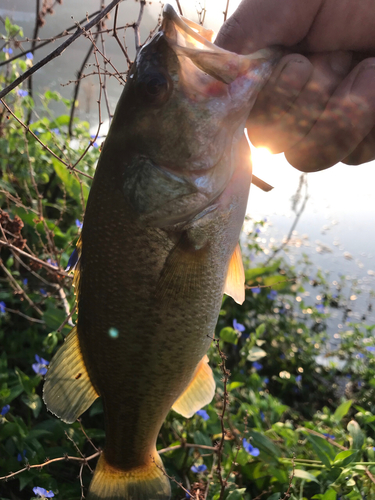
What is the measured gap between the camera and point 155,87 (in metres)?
1.36

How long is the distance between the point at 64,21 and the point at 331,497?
22.1 feet

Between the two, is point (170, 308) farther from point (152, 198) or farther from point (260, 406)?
point (260, 406)

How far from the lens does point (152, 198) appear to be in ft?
4.58

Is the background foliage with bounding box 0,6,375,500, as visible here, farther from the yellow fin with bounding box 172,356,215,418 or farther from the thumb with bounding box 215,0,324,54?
the thumb with bounding box 215,0,324,54

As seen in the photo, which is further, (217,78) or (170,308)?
(170,308)

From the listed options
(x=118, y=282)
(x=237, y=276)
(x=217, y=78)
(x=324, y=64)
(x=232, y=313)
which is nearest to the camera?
(x=217, y=78)

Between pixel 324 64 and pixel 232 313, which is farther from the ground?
pixel 324 64

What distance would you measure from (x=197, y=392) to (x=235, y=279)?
55 centimetres

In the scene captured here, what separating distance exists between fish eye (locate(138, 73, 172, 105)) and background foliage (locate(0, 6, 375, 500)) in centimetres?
53

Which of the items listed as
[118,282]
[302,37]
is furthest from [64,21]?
[118,282]

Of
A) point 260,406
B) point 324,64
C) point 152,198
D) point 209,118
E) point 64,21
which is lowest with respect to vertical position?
point 260,406

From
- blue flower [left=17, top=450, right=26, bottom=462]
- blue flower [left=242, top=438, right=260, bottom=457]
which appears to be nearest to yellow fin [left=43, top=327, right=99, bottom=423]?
blue flower [left=17, top=450, right=26, bottom=462]

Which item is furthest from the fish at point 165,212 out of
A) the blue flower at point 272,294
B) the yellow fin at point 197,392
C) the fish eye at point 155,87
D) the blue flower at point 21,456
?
the blue flower at point 272,294

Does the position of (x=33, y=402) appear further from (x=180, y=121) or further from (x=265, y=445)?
(x=180, y=121)
